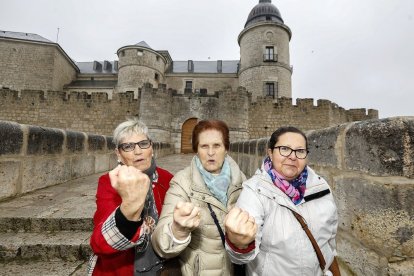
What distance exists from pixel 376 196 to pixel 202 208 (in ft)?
3.33

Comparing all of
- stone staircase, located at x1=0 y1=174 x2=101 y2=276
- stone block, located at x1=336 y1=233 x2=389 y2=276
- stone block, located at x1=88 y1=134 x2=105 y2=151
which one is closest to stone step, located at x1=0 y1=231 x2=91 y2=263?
stone staircase, located at x1=0 y1=174 x2=101 y2=276

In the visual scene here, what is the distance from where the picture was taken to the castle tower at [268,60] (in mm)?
22203

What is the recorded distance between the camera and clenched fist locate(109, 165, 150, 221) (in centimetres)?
91

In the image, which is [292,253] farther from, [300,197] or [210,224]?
[210,224]

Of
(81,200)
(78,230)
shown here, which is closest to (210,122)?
(78,230)

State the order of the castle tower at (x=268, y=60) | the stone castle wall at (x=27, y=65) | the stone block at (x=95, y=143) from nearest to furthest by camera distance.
A: 1. the stone block at (x=95, y=143)
2. the castle tower at (x=268, y=60)
3. the stone castle wall at (x=27, y=65)

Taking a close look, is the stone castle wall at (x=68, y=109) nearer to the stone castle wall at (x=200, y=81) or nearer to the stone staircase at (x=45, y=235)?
the stone castle wall at (x=200, y=81)

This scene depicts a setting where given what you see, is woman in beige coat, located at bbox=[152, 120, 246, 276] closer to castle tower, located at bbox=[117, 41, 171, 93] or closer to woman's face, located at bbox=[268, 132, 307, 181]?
woman's face, located at bbox=[268, 132, 307, 181]

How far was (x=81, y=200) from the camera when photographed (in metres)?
2.88

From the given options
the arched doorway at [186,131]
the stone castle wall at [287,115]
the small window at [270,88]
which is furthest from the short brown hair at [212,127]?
the small window at [270,88]

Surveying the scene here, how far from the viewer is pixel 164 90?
50.4ft

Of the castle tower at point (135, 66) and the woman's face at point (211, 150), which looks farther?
the castle tower at point (135, 66)

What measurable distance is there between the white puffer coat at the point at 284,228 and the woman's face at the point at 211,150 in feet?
0.90

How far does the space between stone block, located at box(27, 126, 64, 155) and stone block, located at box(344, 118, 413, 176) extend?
12.9 ft
